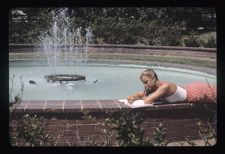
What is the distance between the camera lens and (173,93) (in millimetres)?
4445

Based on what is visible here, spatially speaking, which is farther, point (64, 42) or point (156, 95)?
point (64, 42)

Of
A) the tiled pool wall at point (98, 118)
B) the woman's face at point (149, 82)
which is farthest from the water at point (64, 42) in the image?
the tiled pool wall at point (98, 118)

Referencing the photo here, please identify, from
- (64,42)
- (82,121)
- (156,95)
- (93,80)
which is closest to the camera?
(82,121)

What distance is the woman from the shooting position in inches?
172

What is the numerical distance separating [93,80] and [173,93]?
4722 mm

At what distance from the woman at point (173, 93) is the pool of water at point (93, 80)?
1084 mm

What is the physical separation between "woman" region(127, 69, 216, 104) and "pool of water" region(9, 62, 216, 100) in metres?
1.08

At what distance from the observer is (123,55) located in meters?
11.5

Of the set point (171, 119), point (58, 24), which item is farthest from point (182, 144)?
point (58, 24)

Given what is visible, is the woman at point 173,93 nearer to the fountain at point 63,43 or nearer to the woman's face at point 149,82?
the woman's face at point 149,82

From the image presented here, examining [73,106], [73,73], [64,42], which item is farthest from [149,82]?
[64,42]

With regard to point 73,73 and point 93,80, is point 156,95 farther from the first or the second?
point 73,73

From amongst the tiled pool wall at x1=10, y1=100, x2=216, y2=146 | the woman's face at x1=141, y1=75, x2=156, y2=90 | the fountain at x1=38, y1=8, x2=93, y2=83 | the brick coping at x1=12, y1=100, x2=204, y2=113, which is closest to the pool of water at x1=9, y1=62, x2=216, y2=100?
the fountain at x1=38, y1=8, x2=93, y2=83
